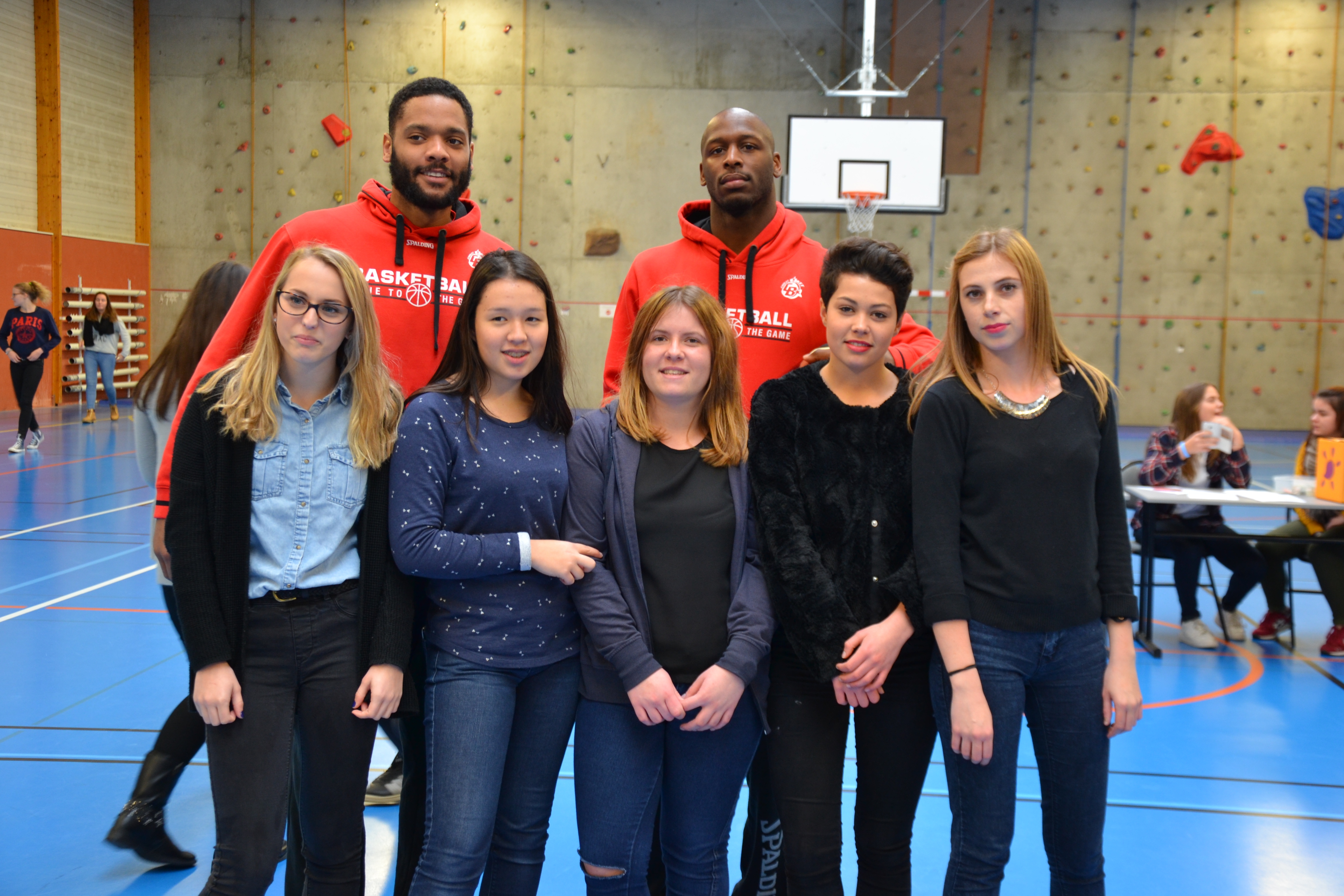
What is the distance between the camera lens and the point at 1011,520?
1.97 metres

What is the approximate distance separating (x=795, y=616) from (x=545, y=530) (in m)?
0.56

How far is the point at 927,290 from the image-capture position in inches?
544

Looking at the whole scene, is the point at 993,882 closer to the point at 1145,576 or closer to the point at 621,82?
the point at 1145,576

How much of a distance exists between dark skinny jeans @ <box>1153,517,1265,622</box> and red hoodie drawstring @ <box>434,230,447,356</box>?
14.0ft

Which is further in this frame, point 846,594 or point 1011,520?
point 846,594

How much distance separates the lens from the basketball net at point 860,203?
Result: 10992 millimetres

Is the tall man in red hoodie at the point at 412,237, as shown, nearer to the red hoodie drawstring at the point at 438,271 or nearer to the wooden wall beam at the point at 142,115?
the red hoodie drawstring at the point at 438,271

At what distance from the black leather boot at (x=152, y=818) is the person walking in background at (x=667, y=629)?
1.56m

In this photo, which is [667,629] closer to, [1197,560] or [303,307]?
[303,307]

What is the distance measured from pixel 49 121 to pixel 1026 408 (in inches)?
618

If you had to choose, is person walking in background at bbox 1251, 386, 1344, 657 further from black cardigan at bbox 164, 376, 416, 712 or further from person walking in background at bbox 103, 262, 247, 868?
person walking in background at bbox 103, 262, 247, 868

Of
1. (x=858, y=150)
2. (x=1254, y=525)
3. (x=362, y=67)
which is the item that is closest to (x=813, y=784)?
(x=1254, y=525)

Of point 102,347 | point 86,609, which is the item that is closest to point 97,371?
point 102,347

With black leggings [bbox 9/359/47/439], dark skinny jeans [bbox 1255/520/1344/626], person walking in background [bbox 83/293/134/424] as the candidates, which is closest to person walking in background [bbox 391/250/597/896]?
dark skinny jeans [bbox 1255/520/1344/626]
